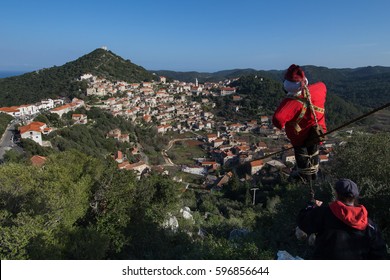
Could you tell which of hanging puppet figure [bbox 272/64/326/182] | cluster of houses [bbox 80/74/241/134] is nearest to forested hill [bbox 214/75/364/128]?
cluster of houses [bbox 80/74/241/134]

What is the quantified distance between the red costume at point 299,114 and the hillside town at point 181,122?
23045 mm

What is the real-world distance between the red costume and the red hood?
0.78m

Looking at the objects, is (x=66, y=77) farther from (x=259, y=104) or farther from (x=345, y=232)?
(x=345, y=232)

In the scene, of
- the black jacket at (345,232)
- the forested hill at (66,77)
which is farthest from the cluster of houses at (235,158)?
the forested hill at (66,77)

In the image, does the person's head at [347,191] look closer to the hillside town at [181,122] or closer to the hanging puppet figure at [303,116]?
the hanging puppet figure at [303,116]

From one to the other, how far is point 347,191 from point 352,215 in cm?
18

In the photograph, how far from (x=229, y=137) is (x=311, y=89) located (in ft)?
169

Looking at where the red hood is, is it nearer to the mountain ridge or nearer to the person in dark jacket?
the person in dark jacket

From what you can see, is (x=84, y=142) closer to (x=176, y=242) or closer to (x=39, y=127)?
(x=39, y=127)

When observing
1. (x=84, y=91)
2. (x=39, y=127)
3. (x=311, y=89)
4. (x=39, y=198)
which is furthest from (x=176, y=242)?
(x=84, y=91)

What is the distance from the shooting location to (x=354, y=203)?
2.27 metres

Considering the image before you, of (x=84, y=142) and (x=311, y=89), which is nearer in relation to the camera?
(x=311, y=89)

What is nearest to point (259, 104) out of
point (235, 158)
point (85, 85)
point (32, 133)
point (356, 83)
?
point (235, 158)

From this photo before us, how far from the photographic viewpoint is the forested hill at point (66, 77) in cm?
6062
